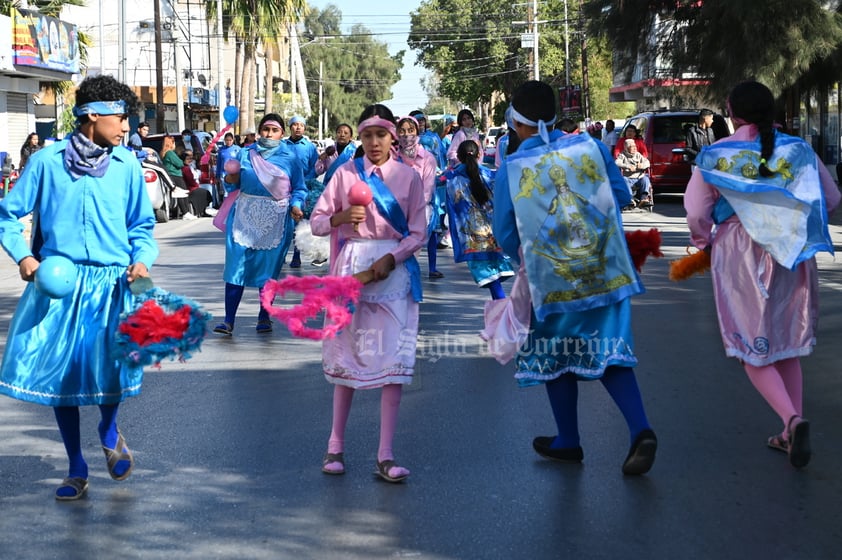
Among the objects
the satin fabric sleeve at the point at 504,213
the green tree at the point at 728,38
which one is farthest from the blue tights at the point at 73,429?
the green tree at the point at 728,38

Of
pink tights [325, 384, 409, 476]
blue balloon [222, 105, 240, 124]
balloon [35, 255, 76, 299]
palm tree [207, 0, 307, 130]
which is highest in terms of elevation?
palm tree [207, 0, 307, 130]

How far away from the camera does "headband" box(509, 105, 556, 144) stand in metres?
5.73

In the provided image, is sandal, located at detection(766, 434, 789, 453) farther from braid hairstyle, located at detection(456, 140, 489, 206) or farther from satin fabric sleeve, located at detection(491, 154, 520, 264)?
braid hairstyle, located at detection(456, 140, 489, 206)

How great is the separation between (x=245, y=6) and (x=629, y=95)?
18325mm

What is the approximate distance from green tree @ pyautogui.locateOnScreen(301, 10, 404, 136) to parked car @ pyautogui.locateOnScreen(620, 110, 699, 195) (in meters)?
86.7

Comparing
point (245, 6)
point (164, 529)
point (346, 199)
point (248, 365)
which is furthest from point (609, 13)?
point (245, 6)

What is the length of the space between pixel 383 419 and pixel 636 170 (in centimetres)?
1868

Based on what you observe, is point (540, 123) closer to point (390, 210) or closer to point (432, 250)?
point (390, 210)

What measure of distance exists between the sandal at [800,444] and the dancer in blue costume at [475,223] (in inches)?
194

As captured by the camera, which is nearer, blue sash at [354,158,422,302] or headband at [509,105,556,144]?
headband at [509,105,556,144]

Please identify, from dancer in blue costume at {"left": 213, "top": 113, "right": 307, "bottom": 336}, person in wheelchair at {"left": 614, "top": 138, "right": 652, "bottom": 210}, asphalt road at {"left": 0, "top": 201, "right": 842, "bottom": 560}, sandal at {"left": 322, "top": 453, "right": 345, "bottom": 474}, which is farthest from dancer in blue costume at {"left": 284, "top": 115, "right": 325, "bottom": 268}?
person in wheelchair at {"left": 614, "top": 138, "right": 652, "bottom": 210}

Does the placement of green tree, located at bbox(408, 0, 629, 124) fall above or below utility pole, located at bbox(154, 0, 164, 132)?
above

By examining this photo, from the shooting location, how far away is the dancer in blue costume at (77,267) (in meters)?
5.31

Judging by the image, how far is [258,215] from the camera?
1023cm
